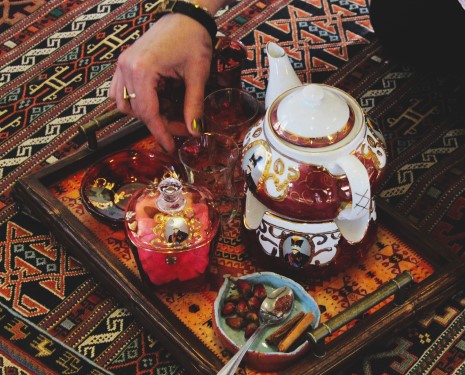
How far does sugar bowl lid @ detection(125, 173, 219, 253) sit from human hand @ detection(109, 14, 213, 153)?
0.34ft

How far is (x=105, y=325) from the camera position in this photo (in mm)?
877

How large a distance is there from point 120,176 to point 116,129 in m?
0.24

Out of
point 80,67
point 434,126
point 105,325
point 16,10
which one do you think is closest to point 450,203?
point 434,126

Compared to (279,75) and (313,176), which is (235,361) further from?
(279,75)

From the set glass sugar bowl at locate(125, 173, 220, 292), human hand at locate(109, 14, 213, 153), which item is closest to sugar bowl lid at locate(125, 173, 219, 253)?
glass sugar bowl at locate(125, 173, 220, 292)

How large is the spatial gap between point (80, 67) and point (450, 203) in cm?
67

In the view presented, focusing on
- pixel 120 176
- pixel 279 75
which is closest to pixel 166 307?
pixel 120 176

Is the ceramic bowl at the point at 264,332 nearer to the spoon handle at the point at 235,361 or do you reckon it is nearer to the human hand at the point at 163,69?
the spoon handle at the point at 235,361

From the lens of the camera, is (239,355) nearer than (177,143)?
Yes

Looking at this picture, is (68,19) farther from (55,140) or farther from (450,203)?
(450,203)

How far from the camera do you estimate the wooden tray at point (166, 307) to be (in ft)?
2.48

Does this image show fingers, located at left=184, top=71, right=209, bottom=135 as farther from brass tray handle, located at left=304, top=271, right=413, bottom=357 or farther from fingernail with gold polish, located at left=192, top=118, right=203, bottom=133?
brass tray handle, located at left=304, top=271, right=413, bottom=357

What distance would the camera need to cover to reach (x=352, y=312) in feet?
2.41

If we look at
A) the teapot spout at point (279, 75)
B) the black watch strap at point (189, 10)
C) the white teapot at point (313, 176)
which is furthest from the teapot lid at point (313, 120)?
the black watch strap at point (189, 10)
